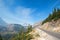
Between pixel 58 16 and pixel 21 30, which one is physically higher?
pixel 58 16

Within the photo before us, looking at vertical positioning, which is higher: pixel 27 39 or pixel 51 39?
pixel 27 39

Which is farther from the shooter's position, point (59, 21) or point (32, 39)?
point (59, 21)

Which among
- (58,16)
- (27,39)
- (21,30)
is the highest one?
(58,16)

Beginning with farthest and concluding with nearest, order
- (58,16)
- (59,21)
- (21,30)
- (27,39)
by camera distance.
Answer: (58,16) → (59,21) → (21,30) → (27,39)

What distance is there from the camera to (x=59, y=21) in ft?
174

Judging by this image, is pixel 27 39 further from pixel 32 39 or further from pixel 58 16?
pixel 58 16

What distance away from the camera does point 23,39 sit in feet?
50.6

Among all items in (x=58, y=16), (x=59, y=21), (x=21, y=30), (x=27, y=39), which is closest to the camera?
(x=27, y=39)

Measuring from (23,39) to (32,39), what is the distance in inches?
39.0

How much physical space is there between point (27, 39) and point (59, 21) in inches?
1569

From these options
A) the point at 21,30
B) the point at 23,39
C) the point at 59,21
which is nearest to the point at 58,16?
the point at 59,21

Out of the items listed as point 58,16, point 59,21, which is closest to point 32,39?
point 59,21

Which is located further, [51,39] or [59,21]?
[59,21]

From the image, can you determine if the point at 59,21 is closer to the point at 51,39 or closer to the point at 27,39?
the point at 27,39
